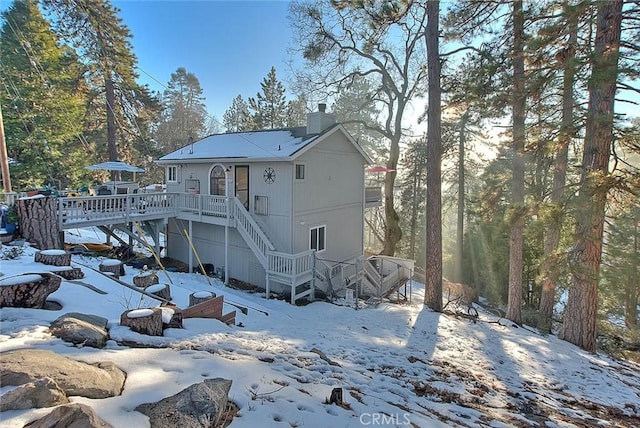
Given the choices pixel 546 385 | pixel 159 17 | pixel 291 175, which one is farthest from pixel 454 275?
pixel 159 17

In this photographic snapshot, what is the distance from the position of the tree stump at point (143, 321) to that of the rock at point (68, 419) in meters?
2.19

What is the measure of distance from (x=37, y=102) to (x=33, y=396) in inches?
844

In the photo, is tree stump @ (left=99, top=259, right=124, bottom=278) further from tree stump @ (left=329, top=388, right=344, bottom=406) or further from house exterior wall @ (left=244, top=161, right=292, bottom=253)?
tree stump @ (left=329, top=388, right=344, bottom=406)

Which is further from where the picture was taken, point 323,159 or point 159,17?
point 323,159

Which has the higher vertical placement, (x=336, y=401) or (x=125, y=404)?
(x=125, y=404)

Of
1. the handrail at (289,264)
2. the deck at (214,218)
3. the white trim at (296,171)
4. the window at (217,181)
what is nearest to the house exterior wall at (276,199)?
the white trim at (296,171)

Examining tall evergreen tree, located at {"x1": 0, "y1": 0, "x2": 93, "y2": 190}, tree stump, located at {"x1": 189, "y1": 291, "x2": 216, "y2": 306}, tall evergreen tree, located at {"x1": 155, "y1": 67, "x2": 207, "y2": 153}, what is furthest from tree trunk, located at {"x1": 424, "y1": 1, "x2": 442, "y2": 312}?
tall evergreen tree, located at {"x1": 155, "y1": 67, "x2": 207, "y2": 153}

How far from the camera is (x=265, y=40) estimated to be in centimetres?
1808

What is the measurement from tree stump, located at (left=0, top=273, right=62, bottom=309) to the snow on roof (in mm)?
7812

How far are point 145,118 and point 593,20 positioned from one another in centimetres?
2391

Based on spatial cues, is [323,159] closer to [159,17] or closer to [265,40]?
[159,17]

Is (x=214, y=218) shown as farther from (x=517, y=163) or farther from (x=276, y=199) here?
(x=517, y=163)

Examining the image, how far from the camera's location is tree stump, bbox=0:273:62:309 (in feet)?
13.8

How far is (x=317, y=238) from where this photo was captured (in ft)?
44.2
